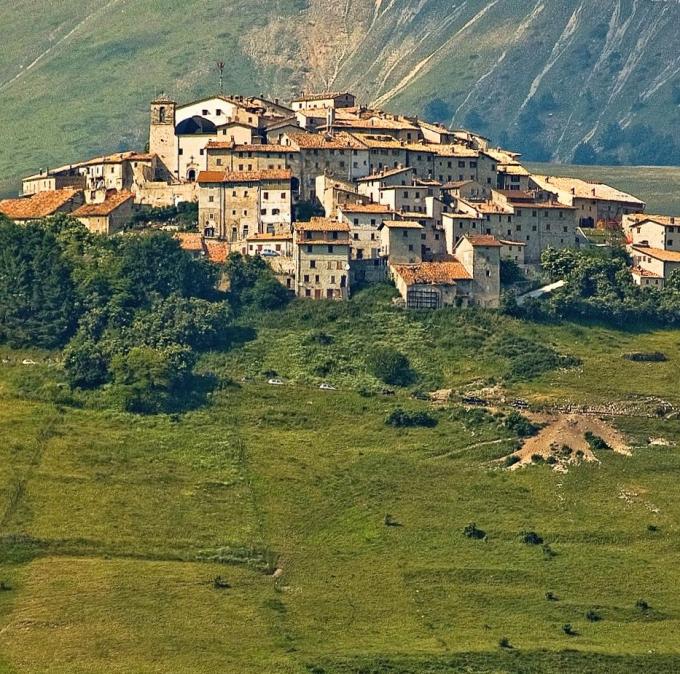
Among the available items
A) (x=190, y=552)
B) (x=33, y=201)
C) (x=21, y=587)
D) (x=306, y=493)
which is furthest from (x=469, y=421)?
(x=33, y=201)

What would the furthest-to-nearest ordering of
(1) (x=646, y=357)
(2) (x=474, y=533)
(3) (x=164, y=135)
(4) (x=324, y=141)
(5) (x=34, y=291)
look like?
(3) (x=164, y=135), (4) (x=324, y=141), (5) (x=34, y=291), (1) (x=646, y=357), (2) (x=474, y=533)

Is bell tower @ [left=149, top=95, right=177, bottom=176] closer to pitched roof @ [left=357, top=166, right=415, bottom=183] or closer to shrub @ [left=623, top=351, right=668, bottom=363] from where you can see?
pitched roof @ [left=357, top=166, right=415, bottom=183]

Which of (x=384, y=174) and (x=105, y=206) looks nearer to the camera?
(x=105, y=206)

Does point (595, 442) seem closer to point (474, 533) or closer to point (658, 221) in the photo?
point (474, 533)

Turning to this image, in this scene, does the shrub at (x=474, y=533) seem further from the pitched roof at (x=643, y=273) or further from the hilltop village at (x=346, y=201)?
the pitched roof at (x=643, y=273)

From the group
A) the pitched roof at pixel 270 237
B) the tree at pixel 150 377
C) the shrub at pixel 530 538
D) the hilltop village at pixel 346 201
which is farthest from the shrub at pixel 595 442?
the pitched roof at pixel 270 237

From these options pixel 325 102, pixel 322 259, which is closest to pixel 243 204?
pixel 322 259
